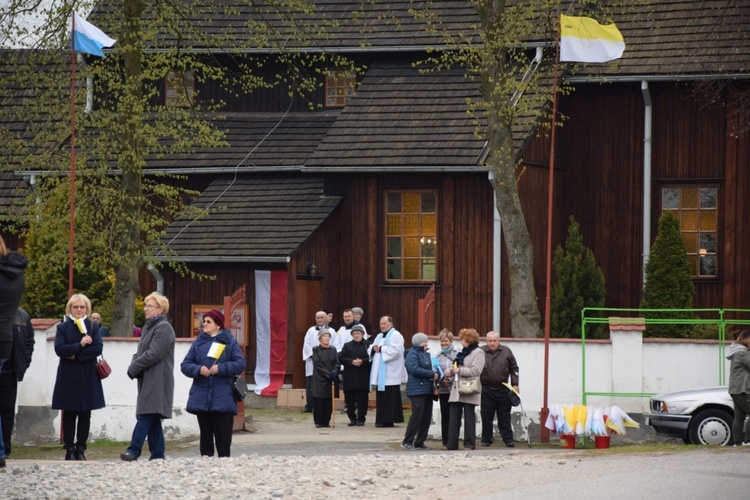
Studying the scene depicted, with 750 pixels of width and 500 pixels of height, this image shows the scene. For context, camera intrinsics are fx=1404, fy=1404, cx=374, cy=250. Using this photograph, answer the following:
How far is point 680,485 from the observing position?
13.1m

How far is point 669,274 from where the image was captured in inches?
1085

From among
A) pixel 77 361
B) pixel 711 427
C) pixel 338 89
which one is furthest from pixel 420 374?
pixel 338 89

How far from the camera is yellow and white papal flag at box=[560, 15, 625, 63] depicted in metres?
22.5

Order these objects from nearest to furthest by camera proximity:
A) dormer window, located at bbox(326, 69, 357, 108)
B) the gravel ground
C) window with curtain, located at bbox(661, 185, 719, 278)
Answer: the gravel ground
window with curtain, located at bbox(661, 185, 719, 278)
dormer window, located at bbox(326, 69, 357, 108)

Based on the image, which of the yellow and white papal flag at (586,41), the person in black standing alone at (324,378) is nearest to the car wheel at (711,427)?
the yellow and white papal flag at (586,41)

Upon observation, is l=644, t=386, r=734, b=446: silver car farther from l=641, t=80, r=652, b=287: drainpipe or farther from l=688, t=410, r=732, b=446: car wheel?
l=641, t=80, r=652, b=287: drainpipe

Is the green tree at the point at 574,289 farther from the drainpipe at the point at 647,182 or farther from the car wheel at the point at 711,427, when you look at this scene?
the car wheel at the point at 711,427

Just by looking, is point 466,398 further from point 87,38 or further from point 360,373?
point 87,38

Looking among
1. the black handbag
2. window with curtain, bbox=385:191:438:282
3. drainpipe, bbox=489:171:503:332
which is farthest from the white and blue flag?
drainpipe, bbox=489:171:503:332

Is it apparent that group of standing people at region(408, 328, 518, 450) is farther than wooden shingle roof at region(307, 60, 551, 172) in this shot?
No

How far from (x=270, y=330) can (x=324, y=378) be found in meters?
4.66

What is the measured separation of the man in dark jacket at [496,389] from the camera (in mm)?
20281

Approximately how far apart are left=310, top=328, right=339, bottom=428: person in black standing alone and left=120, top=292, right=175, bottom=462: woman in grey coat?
7839 millimetres

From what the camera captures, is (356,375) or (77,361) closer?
(77,361)
